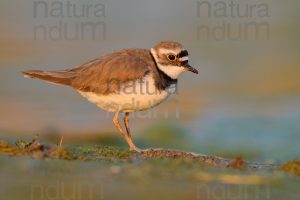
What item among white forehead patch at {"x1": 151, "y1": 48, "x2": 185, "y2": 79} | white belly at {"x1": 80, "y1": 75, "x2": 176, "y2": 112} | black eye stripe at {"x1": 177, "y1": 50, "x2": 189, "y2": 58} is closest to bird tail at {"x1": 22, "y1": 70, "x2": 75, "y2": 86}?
A: white belly at {"x1": 80, "y1": 75, "x2": 176, "y2": 112}

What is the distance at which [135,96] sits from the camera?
29.6ft

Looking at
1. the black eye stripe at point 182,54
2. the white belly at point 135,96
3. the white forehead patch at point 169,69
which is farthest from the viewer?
the black eye stripe at point 182,54

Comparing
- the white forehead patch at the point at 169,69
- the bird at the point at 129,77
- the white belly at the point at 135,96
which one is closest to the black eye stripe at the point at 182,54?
the bird at the point at 129,77

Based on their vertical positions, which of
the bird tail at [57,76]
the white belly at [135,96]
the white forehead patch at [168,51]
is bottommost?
the white belly at [135,96]

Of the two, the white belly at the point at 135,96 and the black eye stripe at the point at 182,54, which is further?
the black eye stripe at the point at 182,54

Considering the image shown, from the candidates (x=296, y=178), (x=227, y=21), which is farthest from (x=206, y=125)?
(x=296, y=178)

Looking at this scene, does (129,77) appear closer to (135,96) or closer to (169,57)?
(135,96)

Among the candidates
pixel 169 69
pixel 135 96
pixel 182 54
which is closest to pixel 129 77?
pixel 135 96

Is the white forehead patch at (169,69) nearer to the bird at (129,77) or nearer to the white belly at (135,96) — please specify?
the bird at (129,77)

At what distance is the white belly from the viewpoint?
9023 millimetres

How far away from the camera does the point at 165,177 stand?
641 cm

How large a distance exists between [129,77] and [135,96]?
24 cm

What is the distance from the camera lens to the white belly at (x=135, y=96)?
29.6ft

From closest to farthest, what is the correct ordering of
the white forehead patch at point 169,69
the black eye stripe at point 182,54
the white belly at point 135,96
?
the white belly at point 135,96 < the white forehead patch at point 169,69 < the black eye stripe at point 182,54
